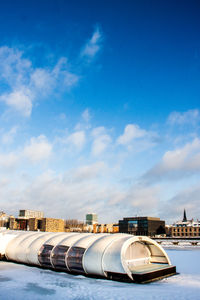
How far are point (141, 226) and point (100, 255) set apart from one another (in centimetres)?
17205

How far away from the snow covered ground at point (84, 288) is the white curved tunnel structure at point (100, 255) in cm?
79

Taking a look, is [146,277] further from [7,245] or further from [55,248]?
[7,245]

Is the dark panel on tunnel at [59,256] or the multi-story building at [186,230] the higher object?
the dark panel on tunnel at [59,256]

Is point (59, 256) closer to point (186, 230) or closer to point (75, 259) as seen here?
point (75, 259)

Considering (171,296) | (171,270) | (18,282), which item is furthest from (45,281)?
(171,270)

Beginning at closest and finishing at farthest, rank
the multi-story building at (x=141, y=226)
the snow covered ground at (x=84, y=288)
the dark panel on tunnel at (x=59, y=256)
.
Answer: the snow covered ground at (x=84, y=288)
the dark panel on tunnel at (x=59, y=256)
the multi-story building at (x=141, y=226)

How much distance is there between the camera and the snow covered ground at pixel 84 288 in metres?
15.8

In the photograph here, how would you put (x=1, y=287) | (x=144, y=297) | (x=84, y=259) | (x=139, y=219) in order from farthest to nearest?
1. (x=139, y=219)
2. (x=84, y=259)
3. (x=1, y=287)
4. (x=144, y=297)

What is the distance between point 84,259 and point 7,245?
48.1ft

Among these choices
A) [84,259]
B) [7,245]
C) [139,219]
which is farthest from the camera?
[139,219]

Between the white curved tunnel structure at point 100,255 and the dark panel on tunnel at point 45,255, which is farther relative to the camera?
the dark panel on tunnel at point 45,255

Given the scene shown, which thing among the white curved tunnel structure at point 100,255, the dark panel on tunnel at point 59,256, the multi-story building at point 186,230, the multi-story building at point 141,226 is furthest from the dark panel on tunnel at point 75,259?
the multi-story building at point 141,226

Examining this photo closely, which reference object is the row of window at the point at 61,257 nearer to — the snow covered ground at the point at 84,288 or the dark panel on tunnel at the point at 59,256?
the dark panel on tunnel at the point at 59,256

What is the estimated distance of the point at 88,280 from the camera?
20.3 meters
